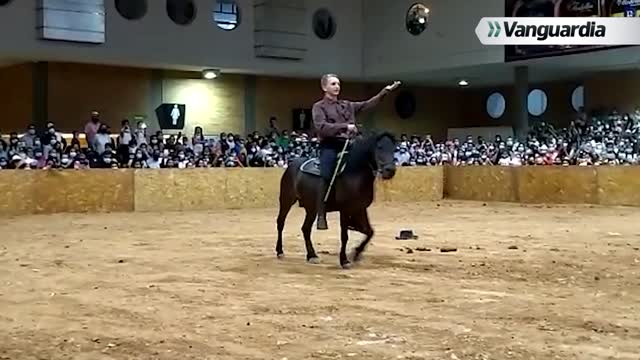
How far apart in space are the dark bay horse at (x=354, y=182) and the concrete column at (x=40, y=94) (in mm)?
21576

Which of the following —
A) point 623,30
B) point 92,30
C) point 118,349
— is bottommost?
point 118,349

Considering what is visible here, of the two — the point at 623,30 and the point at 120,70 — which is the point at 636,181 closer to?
the point at 623,30

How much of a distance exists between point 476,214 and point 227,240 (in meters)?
7.36

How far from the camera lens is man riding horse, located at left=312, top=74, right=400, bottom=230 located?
10227mm

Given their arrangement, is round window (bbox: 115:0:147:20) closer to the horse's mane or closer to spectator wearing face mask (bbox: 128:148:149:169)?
spectator wearing face mask (bbox: 128:148:149:169)

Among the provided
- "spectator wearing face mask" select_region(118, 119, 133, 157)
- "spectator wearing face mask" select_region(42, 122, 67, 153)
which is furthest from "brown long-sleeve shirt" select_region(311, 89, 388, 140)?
"spectator wearing face mask" select_region(118, 119, 133, 157)

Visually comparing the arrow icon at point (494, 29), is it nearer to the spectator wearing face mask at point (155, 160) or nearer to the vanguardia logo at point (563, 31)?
the vanguardia logo at point (563, 31)

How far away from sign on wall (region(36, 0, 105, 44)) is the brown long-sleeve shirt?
741 inches

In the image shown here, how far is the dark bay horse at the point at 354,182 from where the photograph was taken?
9906 mm

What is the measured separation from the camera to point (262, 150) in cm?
2650

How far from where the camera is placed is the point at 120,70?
32062 millimetres

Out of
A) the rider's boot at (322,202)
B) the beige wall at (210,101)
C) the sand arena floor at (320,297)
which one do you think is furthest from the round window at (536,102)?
the rider's boot at (322,202)

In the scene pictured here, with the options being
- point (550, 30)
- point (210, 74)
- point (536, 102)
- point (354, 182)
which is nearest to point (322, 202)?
point (354, 182)

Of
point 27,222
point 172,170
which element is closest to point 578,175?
point 172,170
